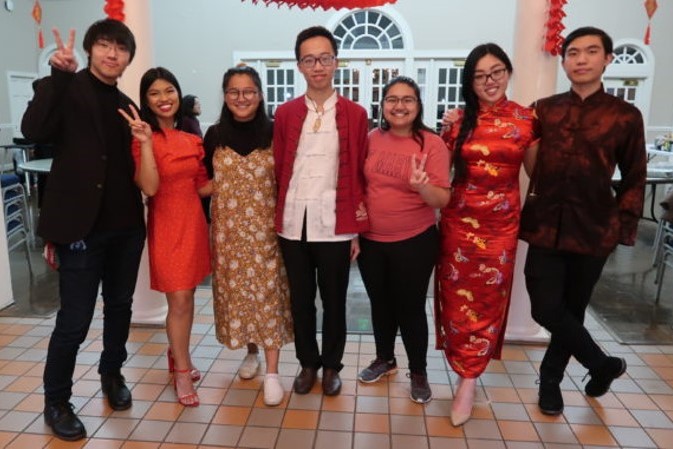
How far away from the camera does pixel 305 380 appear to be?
2.51 metres

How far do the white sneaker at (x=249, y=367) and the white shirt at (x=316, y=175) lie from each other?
34.3 inches

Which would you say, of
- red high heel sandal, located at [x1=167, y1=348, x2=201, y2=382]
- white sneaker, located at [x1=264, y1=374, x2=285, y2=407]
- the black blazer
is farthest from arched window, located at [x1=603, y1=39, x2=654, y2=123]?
the black blazer

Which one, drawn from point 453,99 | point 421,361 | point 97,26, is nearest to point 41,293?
point 97,26

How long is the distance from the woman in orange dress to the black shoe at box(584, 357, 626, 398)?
6.04ft

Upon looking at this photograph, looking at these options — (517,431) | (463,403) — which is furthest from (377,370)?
(517,431)

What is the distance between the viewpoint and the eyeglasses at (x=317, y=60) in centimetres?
214

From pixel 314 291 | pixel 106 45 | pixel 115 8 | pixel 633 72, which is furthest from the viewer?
pixel 633 72

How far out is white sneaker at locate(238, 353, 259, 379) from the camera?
264cm

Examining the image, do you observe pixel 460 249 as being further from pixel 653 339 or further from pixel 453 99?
pixel 453 99

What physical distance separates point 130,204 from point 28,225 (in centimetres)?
382

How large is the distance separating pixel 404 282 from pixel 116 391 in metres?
1.39

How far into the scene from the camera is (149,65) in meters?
3.00

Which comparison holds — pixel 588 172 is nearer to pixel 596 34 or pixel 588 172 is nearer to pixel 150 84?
pixel 596 34

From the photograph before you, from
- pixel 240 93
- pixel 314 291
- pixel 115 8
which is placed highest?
pixel 115 8
